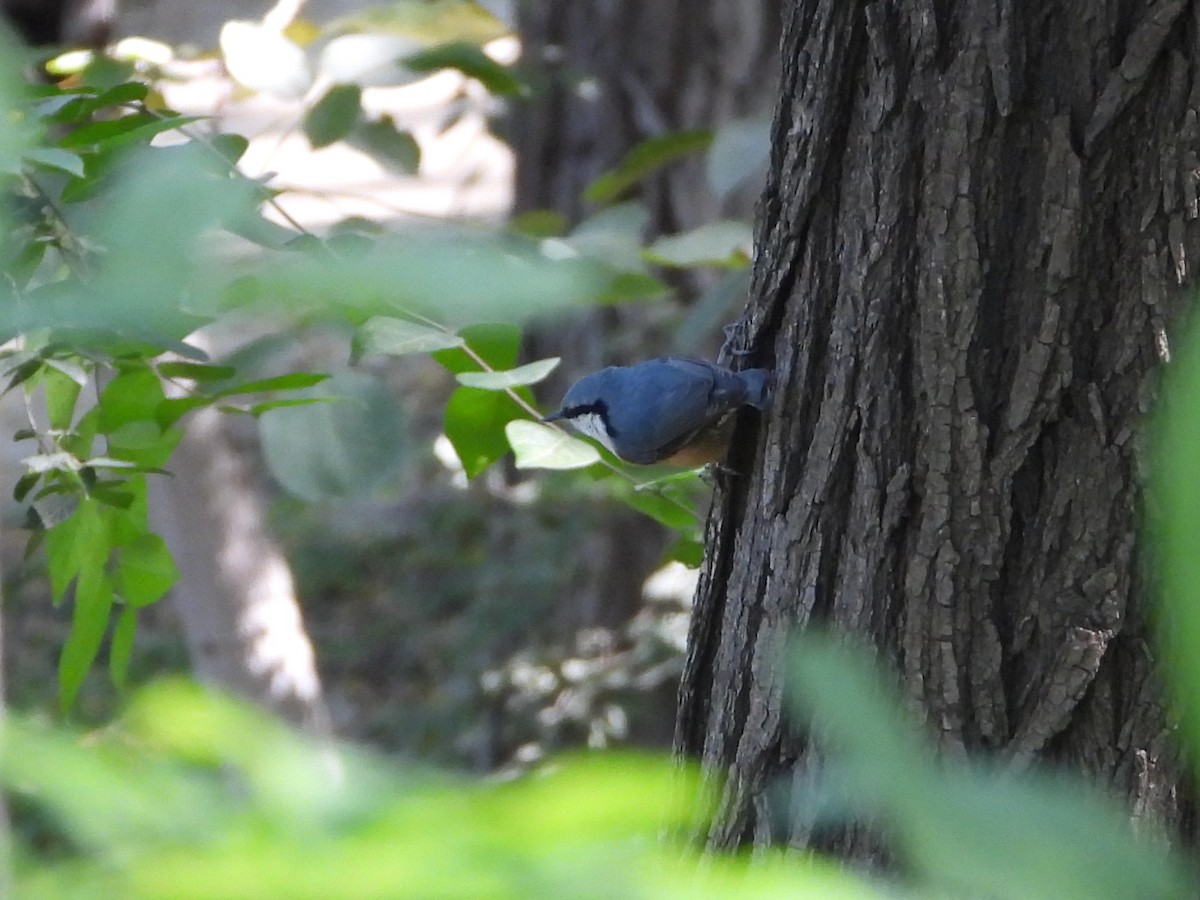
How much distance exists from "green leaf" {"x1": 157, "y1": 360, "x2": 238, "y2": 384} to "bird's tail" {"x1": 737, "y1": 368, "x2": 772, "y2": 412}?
1.62 feet

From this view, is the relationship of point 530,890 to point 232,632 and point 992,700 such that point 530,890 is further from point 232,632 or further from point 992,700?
point 232,632

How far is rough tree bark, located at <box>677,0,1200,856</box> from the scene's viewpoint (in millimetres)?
956

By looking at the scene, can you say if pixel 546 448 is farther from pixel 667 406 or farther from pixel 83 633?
pixel 83 633

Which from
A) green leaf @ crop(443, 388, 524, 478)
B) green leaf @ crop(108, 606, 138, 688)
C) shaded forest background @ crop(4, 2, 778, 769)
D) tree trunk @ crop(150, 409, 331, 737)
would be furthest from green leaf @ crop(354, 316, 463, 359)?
tree trunk @ crop(150, 409, 331, 737)

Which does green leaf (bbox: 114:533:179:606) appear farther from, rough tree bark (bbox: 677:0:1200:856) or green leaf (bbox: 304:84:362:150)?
green leaf (bbox: 304:84:362:150)

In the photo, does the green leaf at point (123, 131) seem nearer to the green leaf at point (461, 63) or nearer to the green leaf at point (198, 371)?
the green leaf at point (198, 371)

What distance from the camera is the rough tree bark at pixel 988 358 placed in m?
0.96

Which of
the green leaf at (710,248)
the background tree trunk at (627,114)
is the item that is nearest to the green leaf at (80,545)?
the green leaf at (710,248)

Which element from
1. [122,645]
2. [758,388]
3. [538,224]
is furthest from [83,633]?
[538,224]

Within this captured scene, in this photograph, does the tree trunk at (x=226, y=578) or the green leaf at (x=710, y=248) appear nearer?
the green leaf at (x=710, y=248)

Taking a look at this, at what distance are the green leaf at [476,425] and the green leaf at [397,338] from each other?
14 cm

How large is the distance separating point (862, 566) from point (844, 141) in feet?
1.17

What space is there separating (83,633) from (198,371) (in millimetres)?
266

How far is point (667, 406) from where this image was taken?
1.23m
